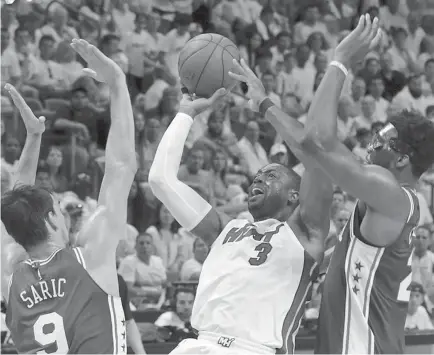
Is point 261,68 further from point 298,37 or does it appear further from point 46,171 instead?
point 46,171

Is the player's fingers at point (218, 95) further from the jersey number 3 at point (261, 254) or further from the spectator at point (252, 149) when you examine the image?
the spectator at point (252, 149)

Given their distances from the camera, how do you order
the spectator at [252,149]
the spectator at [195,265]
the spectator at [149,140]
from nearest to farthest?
the spectator at [195,265] < the spectator at [149,140] < the spectator at [252,149]

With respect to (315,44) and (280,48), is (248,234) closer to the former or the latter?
(280,48)

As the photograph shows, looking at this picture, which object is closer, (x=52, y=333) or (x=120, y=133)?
(x=52, y=333)

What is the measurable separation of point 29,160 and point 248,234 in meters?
1.32

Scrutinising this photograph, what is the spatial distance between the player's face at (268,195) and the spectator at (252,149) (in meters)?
6.70

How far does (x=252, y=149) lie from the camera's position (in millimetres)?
11367

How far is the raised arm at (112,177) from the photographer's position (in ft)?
13.3

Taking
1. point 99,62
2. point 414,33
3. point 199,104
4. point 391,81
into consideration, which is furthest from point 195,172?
point 414,33

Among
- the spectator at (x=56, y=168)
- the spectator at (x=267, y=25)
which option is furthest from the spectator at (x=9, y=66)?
the spectator at (x=267, y=25)

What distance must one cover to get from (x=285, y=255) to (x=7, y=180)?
500cm

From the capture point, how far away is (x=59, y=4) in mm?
11352

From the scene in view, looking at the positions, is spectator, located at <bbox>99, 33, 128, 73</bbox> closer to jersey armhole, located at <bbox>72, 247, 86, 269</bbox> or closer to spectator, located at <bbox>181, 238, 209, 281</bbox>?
spectator, located at <bbox>181, 238, 209, 281</bbox>

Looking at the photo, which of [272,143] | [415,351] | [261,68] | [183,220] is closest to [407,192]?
[183,220]
